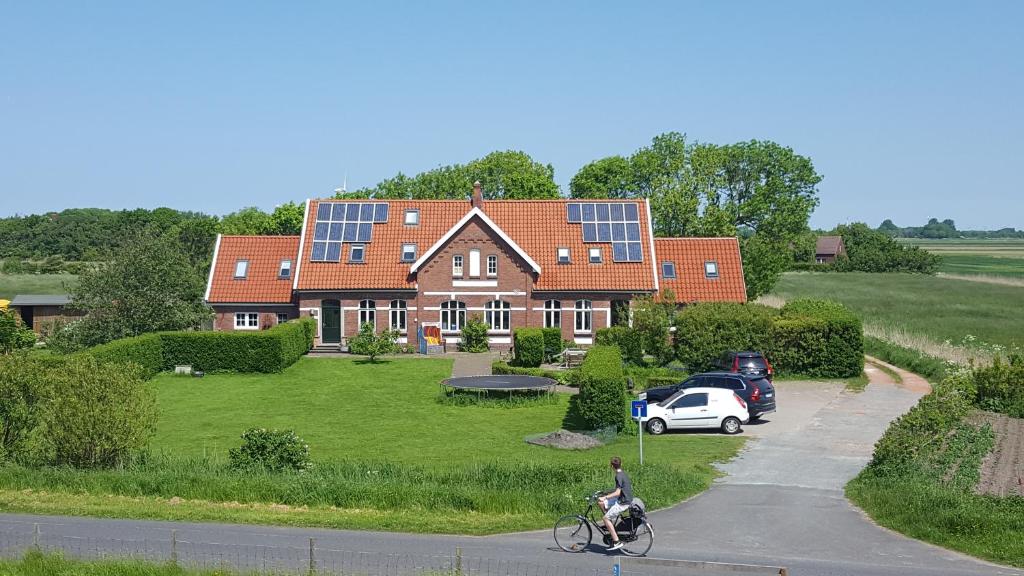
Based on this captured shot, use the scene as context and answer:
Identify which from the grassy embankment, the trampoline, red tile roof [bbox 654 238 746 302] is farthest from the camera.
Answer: red tile roof [bbox 654 238 746 302]

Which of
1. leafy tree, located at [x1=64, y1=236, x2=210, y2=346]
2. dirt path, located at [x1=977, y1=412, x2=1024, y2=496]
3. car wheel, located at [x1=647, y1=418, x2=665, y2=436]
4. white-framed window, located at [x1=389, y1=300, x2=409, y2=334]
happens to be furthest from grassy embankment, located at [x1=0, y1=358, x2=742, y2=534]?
white-framed window, located at [x1=389, y1=300, x2=409, y2=334]

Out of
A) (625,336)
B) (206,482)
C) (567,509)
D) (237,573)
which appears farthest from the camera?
(625,336)

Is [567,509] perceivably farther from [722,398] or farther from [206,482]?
[722,398]

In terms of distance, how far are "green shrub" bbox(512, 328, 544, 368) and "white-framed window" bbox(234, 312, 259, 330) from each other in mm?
16363

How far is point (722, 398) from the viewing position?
110 ft

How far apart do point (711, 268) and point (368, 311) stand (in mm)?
18296

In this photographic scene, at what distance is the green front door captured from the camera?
181 ft

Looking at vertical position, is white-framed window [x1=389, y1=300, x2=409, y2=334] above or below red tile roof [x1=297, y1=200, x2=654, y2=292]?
below

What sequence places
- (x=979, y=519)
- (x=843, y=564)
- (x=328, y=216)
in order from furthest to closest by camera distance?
(x=328, y=216) < (x=979, y=519) < (x=843, y=564)

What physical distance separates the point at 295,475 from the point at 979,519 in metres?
14.6

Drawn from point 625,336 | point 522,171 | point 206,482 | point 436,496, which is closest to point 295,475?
point 206,482

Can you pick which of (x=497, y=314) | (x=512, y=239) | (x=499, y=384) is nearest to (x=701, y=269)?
(x=512, y=239)

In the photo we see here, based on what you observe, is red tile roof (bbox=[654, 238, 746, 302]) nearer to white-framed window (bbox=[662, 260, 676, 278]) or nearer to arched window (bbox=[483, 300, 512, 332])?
white-framed window (bbox=[662, 260, 676, 278])

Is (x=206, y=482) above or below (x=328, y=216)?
below
